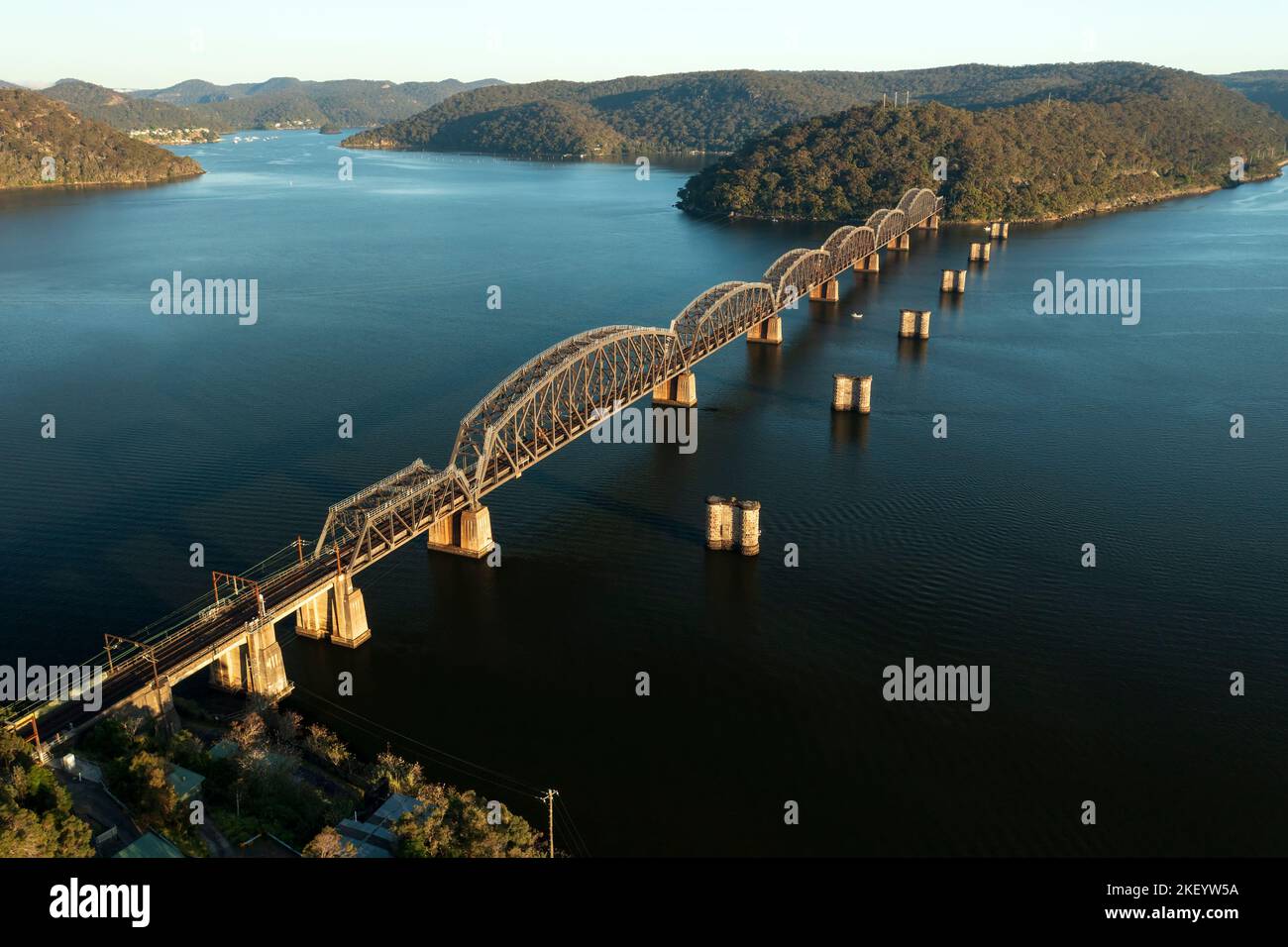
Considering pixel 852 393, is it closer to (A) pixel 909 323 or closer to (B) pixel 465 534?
(A) pixel 909 323

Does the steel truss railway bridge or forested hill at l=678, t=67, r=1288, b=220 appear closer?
the steel truss railway bridge

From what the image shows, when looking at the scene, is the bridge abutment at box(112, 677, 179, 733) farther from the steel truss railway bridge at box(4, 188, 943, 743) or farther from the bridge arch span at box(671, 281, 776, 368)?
the bridge arch span at box(671, 281, 776, 368)

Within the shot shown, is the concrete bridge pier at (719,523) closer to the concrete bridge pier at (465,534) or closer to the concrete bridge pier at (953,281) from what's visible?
the concrete bridge pier at (465,534)

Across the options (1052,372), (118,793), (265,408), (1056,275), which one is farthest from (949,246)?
(118,793)

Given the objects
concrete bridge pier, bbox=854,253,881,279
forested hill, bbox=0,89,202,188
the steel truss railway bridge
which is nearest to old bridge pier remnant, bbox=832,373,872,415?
the steel truss railway bridge

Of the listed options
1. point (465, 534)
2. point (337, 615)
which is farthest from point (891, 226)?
point (337, 615)
